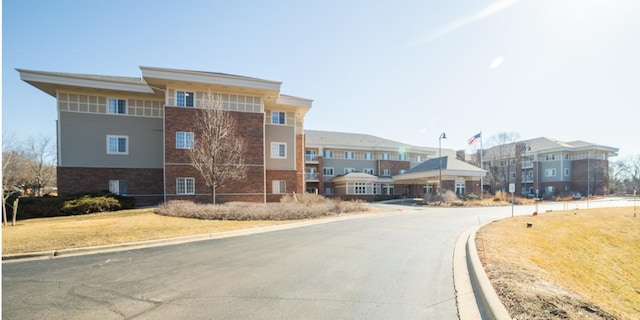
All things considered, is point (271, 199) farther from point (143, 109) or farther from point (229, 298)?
point (229, 298)

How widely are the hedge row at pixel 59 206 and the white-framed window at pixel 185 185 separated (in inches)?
175

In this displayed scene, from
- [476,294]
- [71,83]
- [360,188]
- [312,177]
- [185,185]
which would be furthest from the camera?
[312,177]

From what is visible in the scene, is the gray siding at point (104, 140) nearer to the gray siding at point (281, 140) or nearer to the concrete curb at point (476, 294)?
the gray siding at point (281, 140)

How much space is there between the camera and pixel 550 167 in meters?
59.7

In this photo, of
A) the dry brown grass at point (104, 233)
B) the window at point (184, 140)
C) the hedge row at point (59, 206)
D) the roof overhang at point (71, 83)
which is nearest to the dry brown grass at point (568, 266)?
the dry brown grass at point (104, 233)

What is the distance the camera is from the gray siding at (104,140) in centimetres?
2550

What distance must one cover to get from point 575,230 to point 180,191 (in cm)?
2622

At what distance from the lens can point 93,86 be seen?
25.2m

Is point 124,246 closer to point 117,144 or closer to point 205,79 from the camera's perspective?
point 205,79

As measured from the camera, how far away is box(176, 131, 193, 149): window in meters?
25.2

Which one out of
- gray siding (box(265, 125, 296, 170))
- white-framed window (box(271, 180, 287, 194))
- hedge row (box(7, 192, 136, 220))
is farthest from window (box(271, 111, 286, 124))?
hedge row (box(7, 192, 136, 220))

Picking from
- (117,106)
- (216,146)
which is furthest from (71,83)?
(216,146)

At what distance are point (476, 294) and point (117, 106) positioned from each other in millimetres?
29751

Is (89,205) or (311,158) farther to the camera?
(311,158)
